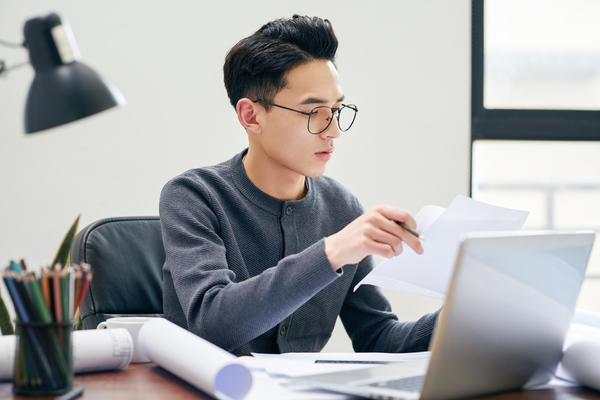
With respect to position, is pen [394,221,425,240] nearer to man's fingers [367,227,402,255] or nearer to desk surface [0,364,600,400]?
man's fingers [367,227,402,255]

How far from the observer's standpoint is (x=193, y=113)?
226cm

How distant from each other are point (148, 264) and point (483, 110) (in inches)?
61.4

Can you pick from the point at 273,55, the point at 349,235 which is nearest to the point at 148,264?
the point at 273,55

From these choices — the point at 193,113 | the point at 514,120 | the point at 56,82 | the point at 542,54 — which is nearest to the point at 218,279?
the point at 56,82

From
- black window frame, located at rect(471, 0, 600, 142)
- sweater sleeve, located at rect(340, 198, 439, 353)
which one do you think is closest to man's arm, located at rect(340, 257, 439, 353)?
sweater sleeve, located at rect(340, 198, 439, 353)

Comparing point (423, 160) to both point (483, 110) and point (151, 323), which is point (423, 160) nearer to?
point (483, 110)

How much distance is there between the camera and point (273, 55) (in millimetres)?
1387

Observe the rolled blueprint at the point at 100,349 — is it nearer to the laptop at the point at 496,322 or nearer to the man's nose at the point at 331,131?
the laptop at the point at 496,322

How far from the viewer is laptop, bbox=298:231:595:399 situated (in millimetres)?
669

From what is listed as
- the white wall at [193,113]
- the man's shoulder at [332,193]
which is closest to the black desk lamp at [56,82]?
the man's shoulder at [332,193]

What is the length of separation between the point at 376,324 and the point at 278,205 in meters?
0.32

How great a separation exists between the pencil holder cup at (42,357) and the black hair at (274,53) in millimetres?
789

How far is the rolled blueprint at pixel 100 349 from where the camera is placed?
0.83 m

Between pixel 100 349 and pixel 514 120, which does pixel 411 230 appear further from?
pixel 514 120
